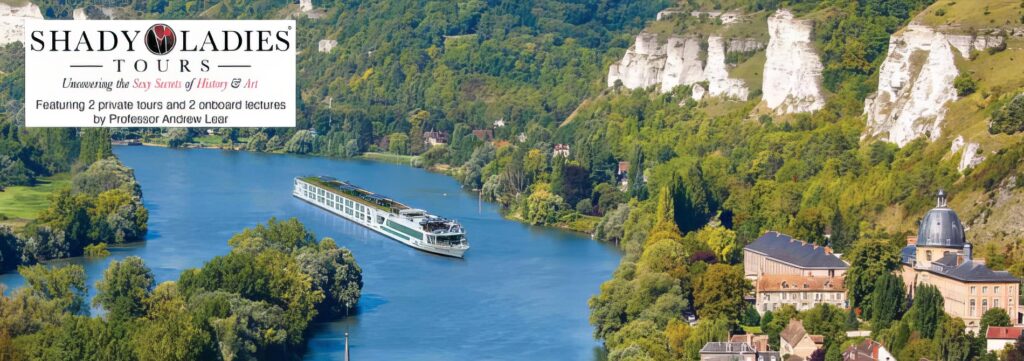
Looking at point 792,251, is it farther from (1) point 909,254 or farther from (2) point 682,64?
(2) point 682,64

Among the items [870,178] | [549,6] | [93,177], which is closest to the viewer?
[870,178]

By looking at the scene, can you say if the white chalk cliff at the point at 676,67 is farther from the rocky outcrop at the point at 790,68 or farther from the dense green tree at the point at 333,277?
the dense green tree at the point at 333,277

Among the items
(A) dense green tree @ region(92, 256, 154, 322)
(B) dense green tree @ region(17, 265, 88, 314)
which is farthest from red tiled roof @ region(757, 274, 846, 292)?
(B) dense green tree @ region(17, 265, 88, 314)

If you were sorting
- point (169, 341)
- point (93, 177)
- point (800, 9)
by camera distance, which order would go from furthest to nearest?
point (800, 9), point (93, 177), point (169, 341)

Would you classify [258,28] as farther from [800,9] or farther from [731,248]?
[800,9]

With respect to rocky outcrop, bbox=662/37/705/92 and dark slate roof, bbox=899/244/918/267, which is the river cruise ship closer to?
dark slate roof, bbox=899/244/918/267

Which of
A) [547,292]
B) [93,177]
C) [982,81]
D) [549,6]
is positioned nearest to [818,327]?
[547,292]

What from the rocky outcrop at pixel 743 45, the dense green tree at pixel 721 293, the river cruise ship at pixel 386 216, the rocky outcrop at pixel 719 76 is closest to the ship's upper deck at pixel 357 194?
the river cruise ship at pixel 386 216
